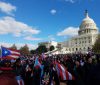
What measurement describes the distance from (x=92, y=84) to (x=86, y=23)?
13232 centimetres

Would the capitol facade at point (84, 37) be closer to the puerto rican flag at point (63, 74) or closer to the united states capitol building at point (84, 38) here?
the united states capitol building at point (84, 38)

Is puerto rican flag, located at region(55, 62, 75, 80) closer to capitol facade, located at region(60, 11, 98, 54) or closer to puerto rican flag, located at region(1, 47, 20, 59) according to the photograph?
puerto rican flag, located at region(1, 47, 20, 59)

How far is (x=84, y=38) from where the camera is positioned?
136125 mm

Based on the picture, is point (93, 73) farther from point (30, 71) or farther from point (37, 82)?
point (30, 71)

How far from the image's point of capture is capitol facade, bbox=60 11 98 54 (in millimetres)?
132000

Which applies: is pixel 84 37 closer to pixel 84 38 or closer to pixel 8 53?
pixel 84 38

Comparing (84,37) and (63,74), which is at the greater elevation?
(84,37)

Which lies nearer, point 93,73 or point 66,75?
point 93,73

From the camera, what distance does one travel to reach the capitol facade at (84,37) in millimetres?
132000

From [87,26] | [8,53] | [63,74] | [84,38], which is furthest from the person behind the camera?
[84,38]

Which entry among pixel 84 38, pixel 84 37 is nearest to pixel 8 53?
pixel 84 37

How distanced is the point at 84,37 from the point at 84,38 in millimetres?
648

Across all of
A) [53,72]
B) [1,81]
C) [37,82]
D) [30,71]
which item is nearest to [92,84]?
[1,81]

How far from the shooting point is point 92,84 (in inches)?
133
